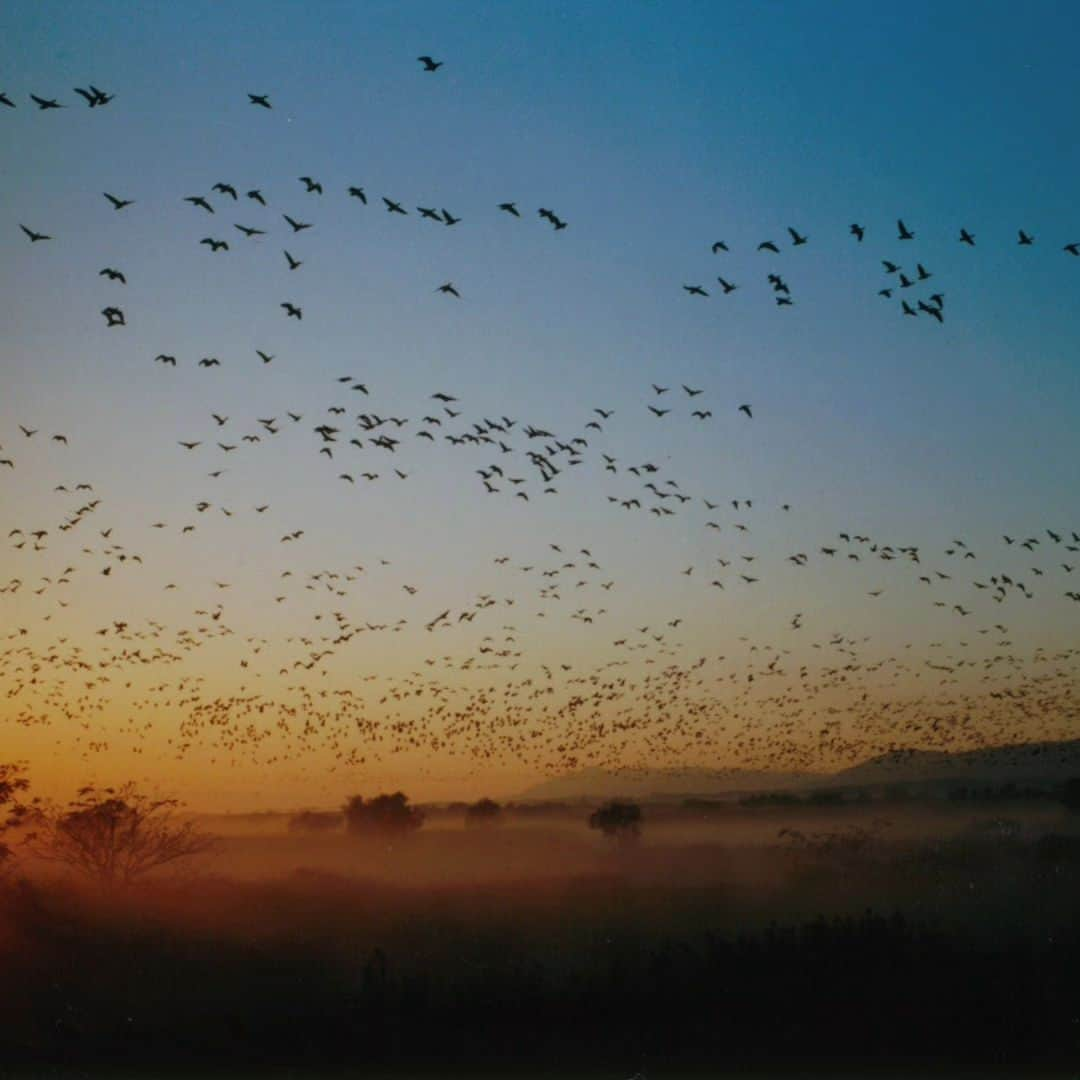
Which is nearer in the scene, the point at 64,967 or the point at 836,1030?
the point at 836,1030

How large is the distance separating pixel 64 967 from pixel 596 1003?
20.1m

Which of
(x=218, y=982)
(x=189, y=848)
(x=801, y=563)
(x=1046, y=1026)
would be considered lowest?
(x=1046, y=1026)

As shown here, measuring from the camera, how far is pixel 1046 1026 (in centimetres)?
3856

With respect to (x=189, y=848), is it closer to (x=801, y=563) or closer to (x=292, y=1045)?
(x=292, y=1045)

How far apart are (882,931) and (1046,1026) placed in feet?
29.0

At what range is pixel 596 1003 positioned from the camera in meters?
40.6

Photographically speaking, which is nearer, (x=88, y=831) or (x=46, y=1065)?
(x=46, y=1065)

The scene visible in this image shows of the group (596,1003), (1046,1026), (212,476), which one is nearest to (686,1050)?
(596,1003)

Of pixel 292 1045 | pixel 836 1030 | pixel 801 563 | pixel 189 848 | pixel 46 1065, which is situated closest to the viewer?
pixel 46 1065

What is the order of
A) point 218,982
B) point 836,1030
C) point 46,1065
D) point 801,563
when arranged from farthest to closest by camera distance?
point 801,563 → point 218,982 → point 836,1030 → point 46,1065

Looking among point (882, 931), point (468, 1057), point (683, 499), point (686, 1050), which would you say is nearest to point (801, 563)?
point (683, 499)

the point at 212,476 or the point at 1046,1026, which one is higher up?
the point at 212,476

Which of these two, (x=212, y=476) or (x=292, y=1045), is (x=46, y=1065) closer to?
(x=292, y=1045)

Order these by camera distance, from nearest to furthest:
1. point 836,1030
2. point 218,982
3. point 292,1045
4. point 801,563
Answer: point 292,1045 < point 836,1030 < point 218,982 < point 801,563
